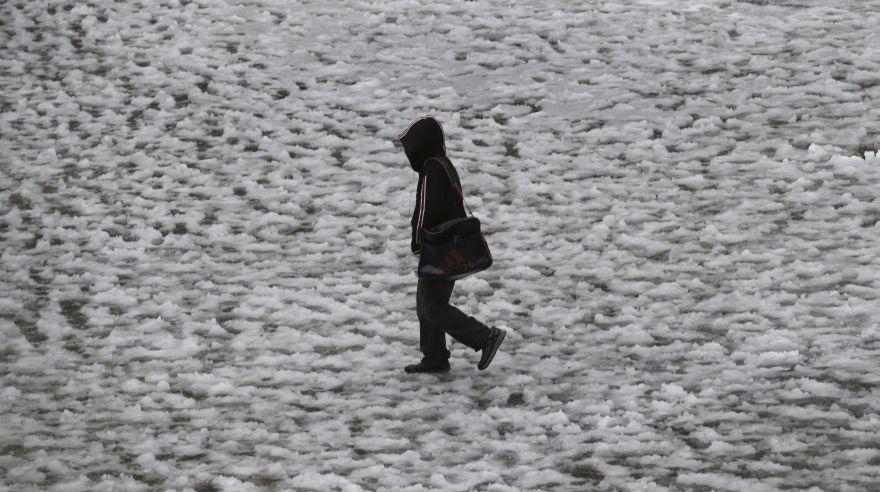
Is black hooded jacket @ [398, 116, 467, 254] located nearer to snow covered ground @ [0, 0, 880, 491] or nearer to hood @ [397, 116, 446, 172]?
hood @ [397, 116, 446, 172]

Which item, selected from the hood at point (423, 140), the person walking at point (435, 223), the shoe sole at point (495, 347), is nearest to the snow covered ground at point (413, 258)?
the shoe sole at point (495, 347)

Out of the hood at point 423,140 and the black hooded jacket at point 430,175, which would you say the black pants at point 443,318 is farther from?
the hood at point 423,140

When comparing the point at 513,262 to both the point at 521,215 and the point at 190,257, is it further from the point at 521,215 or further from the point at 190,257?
the point at 190,257

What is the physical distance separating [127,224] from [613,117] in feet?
17.3

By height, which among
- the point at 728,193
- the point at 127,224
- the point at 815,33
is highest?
the point at 815,33

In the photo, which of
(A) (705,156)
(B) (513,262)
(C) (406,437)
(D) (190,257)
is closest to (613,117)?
(A) (705,156)

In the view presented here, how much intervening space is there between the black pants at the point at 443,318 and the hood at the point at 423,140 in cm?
81

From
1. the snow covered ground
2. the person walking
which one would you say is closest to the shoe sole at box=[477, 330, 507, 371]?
the person walking

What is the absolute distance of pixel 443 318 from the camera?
624 centimetres

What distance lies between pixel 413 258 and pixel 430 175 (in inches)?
97.0

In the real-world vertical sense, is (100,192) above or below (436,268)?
below

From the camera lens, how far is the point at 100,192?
982 centimetres

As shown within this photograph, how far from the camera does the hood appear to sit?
239 inches

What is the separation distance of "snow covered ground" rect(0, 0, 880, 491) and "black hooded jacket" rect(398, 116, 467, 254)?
114cm
